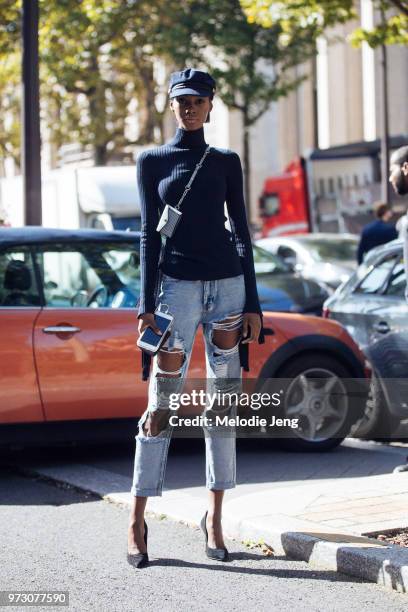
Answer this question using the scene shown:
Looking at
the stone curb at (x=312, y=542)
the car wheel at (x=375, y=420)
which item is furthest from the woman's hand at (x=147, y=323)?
the car wheel at (x=375, y=420)

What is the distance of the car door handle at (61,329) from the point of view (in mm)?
7941

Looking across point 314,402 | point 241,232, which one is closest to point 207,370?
point 241,232

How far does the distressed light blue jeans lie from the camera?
5488 mm

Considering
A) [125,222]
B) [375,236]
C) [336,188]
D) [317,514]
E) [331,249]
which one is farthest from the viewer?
[336,188]

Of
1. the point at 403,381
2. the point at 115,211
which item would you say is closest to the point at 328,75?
the point at 115,211

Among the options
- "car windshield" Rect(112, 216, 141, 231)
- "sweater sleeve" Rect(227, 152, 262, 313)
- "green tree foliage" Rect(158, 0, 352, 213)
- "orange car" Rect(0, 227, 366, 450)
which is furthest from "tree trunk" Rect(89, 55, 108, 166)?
"sweater sleeve" Rect(227, 152, 262, 313)

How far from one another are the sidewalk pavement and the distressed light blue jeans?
1.40ft

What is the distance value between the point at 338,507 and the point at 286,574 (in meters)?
0.99

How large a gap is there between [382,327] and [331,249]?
39.8 feet

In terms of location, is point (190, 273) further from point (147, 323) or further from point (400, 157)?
point (400, 157)

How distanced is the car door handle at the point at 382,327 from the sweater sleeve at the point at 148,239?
12.2 ft

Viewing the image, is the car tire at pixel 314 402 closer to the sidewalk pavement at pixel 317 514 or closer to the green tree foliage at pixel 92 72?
the sidewalk pavement at pixel 317 514

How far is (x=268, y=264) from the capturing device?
55.5 ft

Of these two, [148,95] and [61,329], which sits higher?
[148,95]
